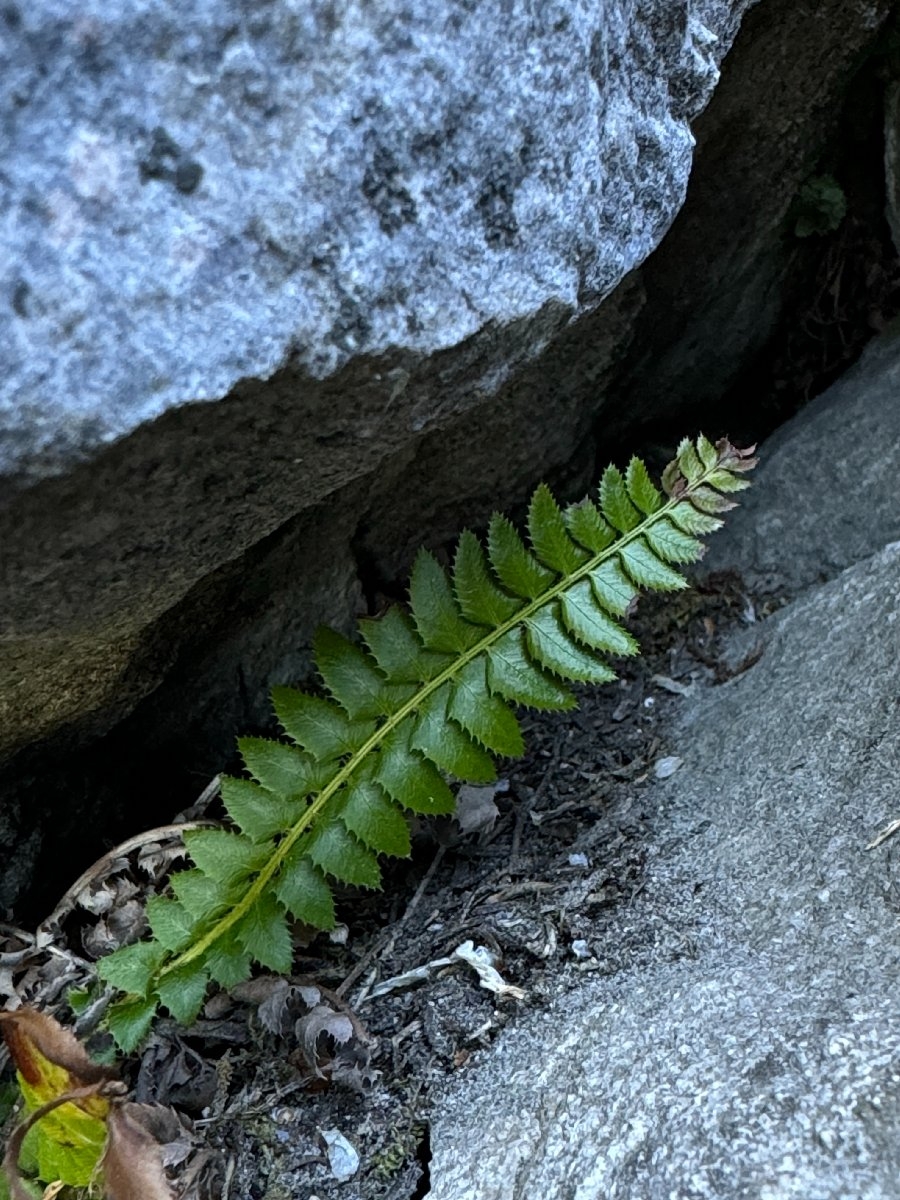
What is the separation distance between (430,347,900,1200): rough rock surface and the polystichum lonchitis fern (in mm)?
268

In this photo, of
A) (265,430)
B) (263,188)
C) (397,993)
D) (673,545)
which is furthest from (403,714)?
(263,188)

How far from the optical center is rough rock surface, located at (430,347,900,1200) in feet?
3.19

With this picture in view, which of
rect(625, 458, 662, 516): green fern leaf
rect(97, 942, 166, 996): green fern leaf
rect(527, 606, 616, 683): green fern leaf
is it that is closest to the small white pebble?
rect(527, 606, 616, 683): green fern leaf

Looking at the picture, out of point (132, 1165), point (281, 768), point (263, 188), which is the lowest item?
point (132, 1165)

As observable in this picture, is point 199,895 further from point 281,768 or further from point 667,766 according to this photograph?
point 667,766

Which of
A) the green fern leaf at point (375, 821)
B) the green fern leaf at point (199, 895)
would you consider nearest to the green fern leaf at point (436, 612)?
the green fern leaf at point (375, 821)

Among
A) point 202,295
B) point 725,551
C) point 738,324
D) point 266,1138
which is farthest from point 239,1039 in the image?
point 738,324

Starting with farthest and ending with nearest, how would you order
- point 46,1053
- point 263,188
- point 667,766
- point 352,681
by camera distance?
point 667,766
point 352,681
point 46,1053
point 263,188

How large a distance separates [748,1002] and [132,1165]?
721 millimetres

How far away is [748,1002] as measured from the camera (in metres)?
1.15

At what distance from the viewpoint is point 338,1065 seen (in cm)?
135

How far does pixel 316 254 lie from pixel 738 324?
1.62 meters

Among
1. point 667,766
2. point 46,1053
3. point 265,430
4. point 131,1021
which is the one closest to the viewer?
point 265,430

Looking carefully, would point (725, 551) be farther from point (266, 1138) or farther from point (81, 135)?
point (81, 135)
